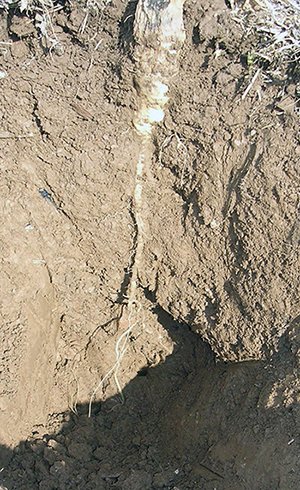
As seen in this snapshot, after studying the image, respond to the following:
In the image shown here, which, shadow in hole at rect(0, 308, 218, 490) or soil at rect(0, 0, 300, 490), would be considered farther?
shadow in hole at rect(0, 308, 218, 490)

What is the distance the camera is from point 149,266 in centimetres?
238

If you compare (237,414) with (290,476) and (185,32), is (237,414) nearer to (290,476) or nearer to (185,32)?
(290,476)

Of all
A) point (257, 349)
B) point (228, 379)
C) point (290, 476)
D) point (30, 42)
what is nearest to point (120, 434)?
point (228, 379)

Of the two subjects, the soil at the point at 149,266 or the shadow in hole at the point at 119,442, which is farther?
the shadow in hole at the point at 119,442

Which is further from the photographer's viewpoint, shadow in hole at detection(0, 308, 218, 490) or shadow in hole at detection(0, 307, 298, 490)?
shadow in hole at detection(0, 308, 218, 490)

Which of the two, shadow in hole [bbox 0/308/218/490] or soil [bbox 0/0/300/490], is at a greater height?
soil [bbox 0/0/300/490]

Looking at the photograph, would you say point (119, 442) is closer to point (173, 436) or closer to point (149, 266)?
point (173, 436)

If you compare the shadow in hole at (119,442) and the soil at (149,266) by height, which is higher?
the soil at (149,266)

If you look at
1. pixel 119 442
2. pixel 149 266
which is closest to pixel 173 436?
pixel 119 442

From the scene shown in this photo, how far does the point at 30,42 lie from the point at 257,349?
147cm

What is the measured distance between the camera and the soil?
1.89 m

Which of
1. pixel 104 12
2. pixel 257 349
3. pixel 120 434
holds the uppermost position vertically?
pixel 104 12

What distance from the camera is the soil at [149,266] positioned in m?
1.89

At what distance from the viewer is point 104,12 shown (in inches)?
76.2
